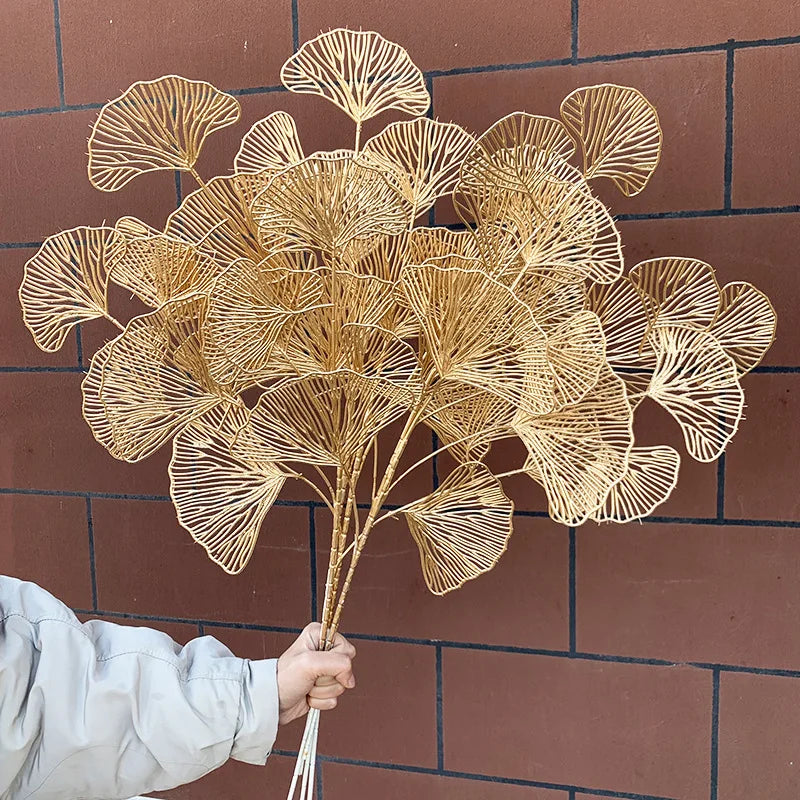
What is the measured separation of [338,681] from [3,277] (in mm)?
861

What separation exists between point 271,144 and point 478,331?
38 centimetres

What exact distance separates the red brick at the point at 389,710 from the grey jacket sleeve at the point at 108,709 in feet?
1.14

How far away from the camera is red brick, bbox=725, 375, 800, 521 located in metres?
1.04

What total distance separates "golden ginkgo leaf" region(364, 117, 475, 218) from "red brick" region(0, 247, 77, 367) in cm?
67

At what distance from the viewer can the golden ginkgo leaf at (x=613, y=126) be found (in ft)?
2.48

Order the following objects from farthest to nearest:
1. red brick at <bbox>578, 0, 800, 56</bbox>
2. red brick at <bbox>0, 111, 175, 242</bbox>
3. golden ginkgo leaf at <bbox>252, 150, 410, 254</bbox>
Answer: red brick at <bbox>0, 111, 175, 242</bbox>, red brick at <bbox>578, 0, 800, 56</bbox>, golden ginkgo leaf at <bbox>252, 150, 410, 254</bbox>

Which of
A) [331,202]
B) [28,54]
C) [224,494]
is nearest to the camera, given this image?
[331,202]

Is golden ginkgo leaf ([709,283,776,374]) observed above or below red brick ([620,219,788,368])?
below

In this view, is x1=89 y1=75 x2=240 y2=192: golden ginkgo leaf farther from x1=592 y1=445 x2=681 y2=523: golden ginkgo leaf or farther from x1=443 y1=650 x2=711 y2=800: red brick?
x1=443 y1=650 x2=711 y2=800: red brick

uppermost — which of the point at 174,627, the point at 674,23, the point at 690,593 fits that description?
the point at 674,23

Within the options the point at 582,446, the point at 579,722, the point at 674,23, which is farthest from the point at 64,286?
the point at 579,722

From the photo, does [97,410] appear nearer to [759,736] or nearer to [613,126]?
[613,126]

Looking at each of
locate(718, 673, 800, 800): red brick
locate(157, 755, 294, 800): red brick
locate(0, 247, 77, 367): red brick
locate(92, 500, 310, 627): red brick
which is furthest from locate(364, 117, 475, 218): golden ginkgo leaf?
locate(157, 755, 294, 800): red brick

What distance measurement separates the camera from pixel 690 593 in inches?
43.3
